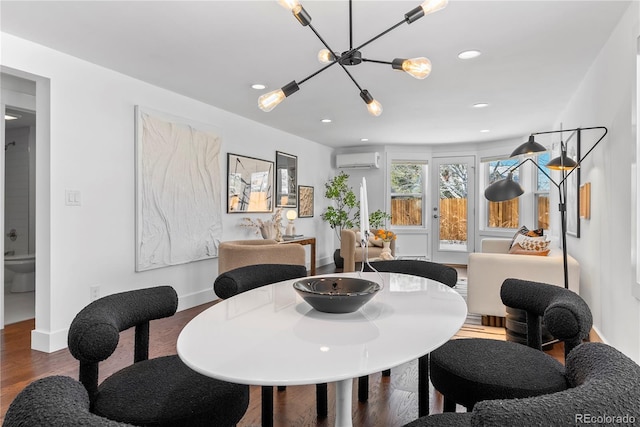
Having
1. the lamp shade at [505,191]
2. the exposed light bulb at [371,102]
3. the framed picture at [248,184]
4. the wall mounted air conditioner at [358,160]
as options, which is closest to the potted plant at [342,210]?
the wall mounted air conditioner at [358,160]

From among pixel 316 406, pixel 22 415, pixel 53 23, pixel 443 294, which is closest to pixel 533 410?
pixel 22 415

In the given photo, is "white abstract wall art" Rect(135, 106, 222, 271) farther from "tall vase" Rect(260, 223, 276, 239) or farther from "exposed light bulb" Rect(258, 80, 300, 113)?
"exposed light bulb" Rect(258, 80, 300, 113)

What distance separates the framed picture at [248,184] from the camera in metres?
4.93

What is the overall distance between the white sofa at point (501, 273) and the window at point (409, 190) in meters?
4.05

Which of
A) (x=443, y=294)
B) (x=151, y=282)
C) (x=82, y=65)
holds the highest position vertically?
(x=82, y=65)

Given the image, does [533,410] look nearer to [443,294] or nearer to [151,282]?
[443,294]

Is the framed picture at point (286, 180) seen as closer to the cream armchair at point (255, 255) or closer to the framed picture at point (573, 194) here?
the cream armchair at point (255, 255)

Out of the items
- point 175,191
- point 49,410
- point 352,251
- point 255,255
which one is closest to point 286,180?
point 352,251

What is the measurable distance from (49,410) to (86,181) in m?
3.18

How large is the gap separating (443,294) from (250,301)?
0.76m

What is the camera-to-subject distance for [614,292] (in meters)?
2.68

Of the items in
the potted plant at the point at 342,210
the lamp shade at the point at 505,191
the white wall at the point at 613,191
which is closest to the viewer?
the white wall at the point at 613,191

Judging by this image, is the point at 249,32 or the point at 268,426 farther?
the point at 249,32

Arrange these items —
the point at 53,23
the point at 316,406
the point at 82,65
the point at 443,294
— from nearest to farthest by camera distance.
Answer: the point at 443,294
the point at 316,406
the point at 53,23
the point at 82,65
